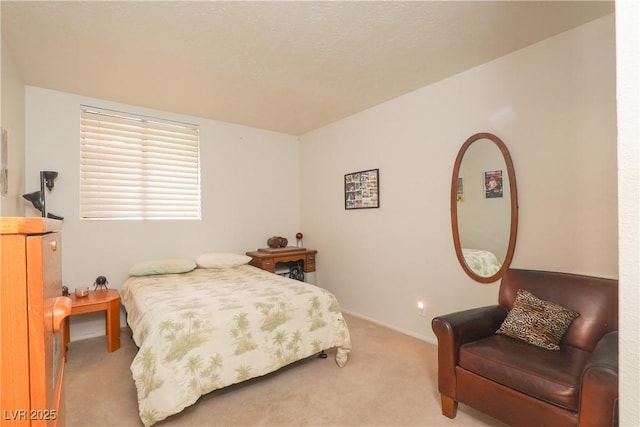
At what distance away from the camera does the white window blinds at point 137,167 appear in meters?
3.34

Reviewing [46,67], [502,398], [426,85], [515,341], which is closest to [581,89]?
[426,85]

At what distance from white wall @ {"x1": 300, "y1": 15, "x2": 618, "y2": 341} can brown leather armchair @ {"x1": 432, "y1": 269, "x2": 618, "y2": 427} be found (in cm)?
33

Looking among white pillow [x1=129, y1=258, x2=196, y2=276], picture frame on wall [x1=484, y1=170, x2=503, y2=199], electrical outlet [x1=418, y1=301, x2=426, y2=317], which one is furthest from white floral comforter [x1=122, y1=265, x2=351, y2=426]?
picture frame on wall [x1=484, y1=170, x2=503, y2=199]

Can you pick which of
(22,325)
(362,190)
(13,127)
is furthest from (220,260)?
(22,325)

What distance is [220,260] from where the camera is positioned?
3.75m

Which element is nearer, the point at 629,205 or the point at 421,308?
the point at 629,205

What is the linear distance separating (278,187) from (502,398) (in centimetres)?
375

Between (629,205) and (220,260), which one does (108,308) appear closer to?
(220,260)

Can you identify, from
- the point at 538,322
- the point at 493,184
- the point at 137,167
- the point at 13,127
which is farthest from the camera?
the point at 137,167

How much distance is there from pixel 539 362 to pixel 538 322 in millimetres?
334

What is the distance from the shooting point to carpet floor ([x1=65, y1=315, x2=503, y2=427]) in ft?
6.24

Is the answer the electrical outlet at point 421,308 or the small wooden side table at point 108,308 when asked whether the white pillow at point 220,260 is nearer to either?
the small wooden side table at point 108,308

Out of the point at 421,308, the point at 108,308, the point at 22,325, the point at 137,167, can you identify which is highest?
the point at 137,167

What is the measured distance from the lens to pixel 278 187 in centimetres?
473
